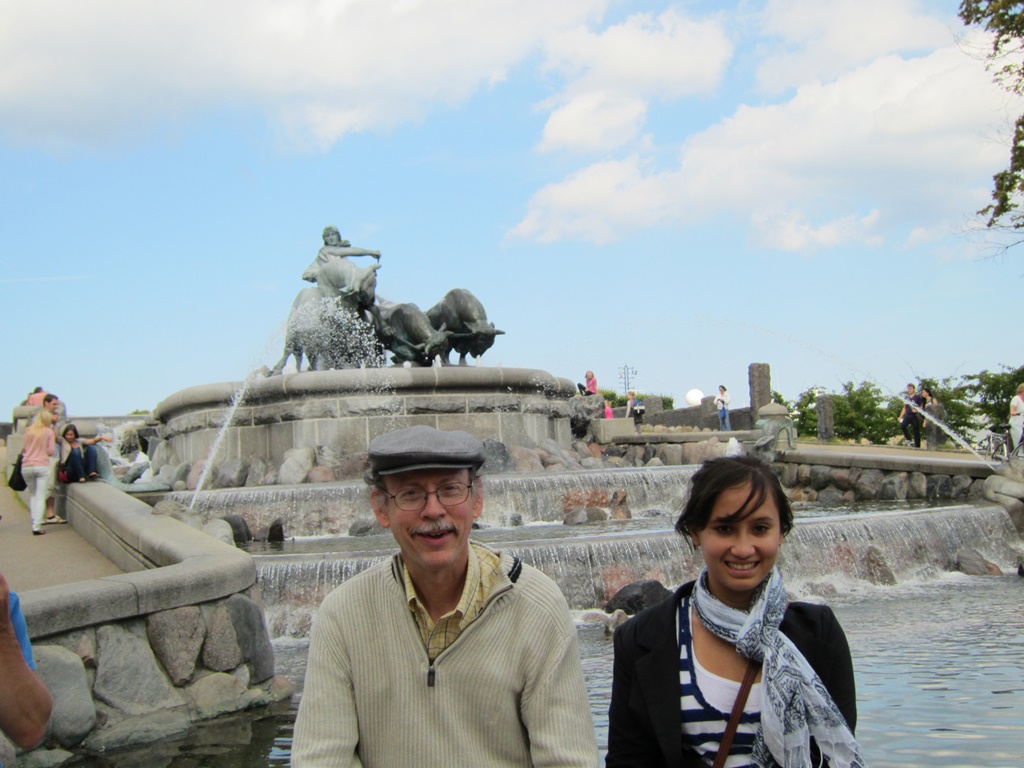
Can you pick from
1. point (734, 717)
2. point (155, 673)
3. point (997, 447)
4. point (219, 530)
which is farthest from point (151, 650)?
point (997, 447)

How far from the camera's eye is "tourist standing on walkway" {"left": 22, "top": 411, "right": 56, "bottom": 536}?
1098 centimetres

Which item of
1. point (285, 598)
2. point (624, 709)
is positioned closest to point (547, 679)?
point (624, 709)

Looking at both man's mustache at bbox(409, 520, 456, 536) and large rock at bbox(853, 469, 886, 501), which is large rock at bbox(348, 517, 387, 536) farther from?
man's mustache at bbox(409, 520, 456, 536)

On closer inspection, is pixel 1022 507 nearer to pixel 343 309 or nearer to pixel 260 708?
pixel 260 708

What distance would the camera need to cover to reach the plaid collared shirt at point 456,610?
2.43 metres

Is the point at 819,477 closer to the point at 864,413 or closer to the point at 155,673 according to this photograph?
the point at 155,673

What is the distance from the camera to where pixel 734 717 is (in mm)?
2305

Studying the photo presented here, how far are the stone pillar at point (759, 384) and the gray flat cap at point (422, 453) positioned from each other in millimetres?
32463

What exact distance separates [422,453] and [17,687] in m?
0.92

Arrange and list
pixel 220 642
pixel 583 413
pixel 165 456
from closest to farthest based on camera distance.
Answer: pixel 220 642 → pixel 165 456 → pixel 583 413

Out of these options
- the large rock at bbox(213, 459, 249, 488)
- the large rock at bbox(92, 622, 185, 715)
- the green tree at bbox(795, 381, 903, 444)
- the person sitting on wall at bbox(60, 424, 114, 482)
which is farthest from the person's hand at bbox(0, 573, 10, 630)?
the green tree at bbox(795, 381, 903, 444)

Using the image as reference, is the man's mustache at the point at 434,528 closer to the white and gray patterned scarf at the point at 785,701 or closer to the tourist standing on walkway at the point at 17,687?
the white and gray patterned scarf at the point at 785,701

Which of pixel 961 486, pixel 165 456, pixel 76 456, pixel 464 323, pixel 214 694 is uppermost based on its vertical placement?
pixel 464 323

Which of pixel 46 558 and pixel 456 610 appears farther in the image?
pixel 46 558
